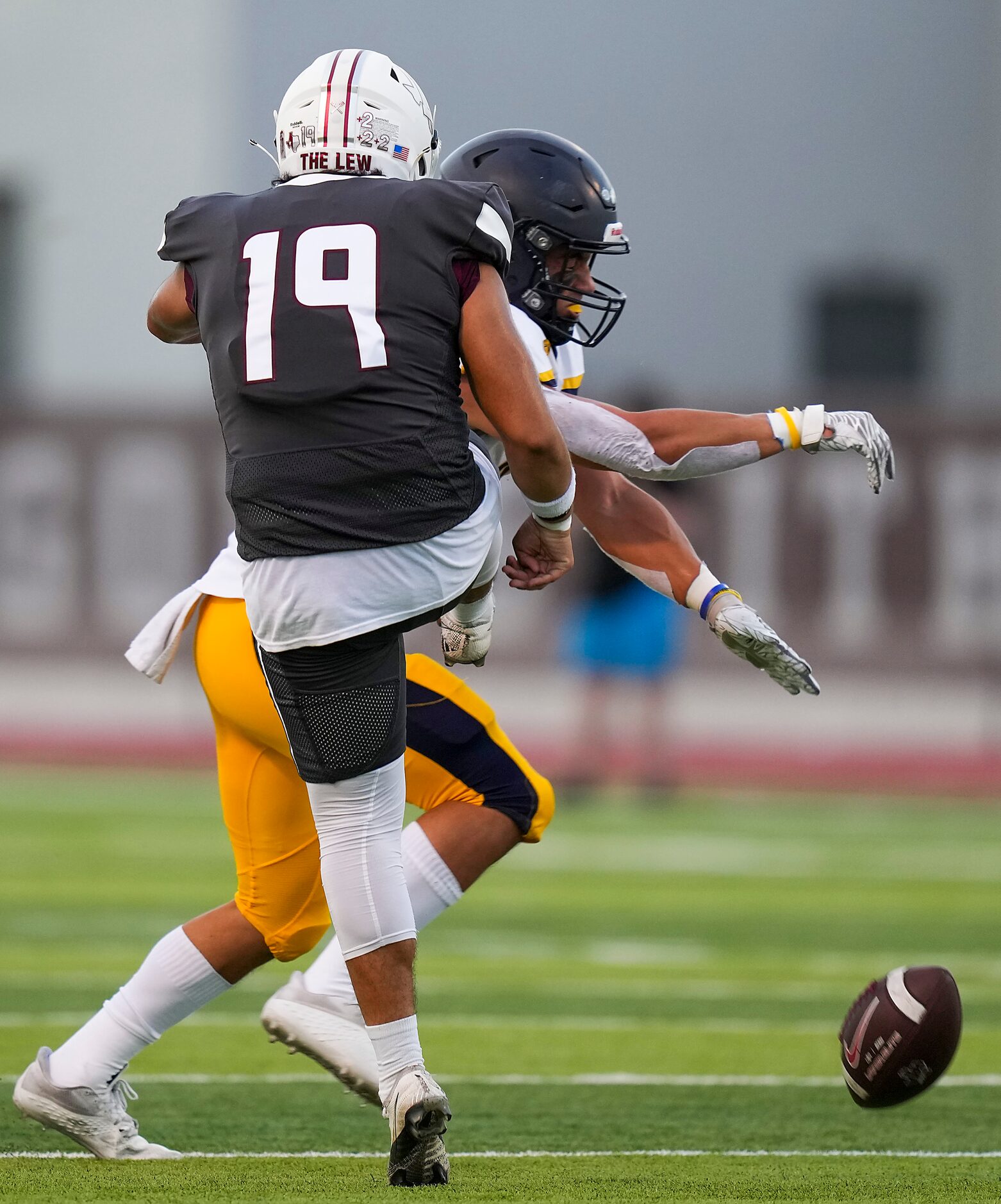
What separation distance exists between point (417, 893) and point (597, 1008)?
221cm

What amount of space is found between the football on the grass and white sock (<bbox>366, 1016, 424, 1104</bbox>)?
949mm

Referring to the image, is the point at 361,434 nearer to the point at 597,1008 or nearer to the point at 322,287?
the point at 322,287

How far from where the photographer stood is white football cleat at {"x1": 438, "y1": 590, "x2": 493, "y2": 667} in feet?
12.5

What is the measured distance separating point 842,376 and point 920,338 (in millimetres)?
842

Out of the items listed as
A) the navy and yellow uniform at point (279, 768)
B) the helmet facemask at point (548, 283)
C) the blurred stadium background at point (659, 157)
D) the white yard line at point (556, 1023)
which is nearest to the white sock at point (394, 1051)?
the navy and yellow uniform at point (279, 768)

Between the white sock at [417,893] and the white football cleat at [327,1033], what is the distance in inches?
0.8

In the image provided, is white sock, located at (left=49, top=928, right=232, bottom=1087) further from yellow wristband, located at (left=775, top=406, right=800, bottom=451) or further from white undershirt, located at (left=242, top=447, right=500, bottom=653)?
yellow wristband, located at (left=775, top=406, right=800, bottom=451)

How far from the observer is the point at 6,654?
44.9 ft

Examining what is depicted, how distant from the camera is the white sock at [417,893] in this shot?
3.95 m

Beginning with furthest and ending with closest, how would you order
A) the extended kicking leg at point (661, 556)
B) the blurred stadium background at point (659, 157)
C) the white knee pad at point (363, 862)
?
the blurred stadium background at point (659, 157) < the extended kicking leg at point (661, 556) < the white knee pad at point (363, 862)

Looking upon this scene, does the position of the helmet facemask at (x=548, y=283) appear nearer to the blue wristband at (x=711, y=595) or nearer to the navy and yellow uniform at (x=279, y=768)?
the blue wristband at (x=711, y=595)

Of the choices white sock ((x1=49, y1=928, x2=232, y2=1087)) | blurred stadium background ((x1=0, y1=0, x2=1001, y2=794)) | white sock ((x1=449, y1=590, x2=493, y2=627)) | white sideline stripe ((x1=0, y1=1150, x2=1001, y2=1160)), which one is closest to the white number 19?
white sock ((x1=449, y1=590, x2=493, y2=627))

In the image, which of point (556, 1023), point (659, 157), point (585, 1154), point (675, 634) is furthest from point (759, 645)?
point (659, 157)

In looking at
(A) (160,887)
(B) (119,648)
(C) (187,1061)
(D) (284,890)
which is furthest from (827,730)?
(D) (284,890)
